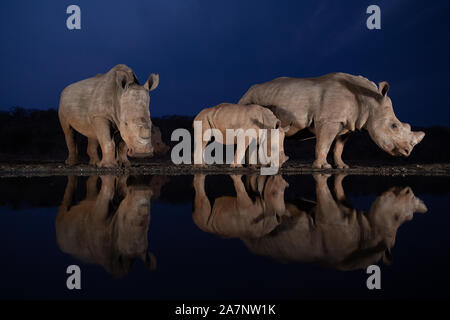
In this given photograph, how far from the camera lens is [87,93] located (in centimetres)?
878

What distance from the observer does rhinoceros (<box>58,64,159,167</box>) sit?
733 centimetres

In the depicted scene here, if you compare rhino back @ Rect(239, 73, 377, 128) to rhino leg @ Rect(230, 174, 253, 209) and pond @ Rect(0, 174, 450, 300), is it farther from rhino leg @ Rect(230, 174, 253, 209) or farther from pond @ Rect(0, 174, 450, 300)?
pond @ Rect(0, 174, 450, 300)

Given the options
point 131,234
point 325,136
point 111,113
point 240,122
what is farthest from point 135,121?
point 131,234

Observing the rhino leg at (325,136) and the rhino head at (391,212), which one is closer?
the rhino head at (391,212)

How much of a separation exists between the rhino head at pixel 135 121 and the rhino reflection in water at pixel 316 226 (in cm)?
354

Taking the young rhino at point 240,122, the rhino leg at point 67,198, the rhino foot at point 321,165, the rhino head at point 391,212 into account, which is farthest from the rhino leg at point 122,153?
the rhino head at point 391,212

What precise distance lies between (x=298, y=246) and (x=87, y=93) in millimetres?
7955

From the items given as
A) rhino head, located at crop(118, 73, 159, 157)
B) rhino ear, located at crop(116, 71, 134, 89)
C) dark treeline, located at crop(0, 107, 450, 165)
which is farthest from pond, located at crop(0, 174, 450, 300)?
dark treeline, located at crop(0, 107, 450, 165)

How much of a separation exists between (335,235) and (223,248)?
74cm

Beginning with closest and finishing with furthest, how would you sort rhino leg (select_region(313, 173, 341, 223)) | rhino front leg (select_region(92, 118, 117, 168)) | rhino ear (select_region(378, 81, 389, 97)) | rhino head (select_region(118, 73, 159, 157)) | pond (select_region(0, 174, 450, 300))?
pond (select_region(0, 174, 450, 300)) → rhino leg (select_region(313, 173, 341, 223)) → rhino head (select_region(118, 73, 159, 157)) → rhino front leg (select_region(92, 118, 117, 168)) → rhino ear (select_region(378, 81, 389, 97))

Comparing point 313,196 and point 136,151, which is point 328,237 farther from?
point 136,151

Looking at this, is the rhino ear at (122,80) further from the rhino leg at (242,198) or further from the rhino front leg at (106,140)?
the rhino leg at (242,198)

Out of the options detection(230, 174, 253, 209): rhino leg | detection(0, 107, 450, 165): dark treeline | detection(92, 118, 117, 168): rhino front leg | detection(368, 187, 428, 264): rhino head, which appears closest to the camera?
detection(368, 187, 428, 264): rhino head

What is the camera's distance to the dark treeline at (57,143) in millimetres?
18469
